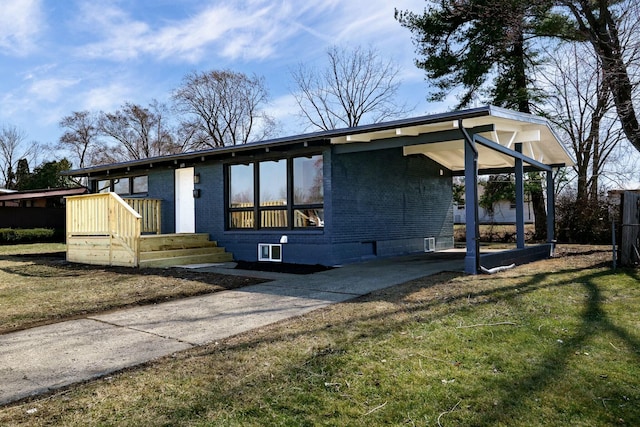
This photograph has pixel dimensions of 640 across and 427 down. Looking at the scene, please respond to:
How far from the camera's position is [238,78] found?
34.1m

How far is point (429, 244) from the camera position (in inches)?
542

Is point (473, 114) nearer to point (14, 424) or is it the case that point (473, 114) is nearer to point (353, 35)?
point (14, 424)

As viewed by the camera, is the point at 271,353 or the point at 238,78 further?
the point at 238,78

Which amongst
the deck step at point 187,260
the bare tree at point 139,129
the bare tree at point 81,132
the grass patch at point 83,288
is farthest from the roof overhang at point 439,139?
the bare tree at point 81,132

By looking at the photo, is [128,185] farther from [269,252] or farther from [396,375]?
[396,375]

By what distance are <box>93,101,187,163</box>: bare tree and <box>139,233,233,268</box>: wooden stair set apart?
2688cm

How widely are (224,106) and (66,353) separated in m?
31.9

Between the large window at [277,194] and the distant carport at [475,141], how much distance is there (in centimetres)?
109

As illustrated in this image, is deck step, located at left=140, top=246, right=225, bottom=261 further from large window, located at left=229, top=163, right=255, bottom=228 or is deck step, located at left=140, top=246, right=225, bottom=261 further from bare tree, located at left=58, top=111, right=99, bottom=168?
bare tree, located at left=58, top=111, right=99, bottom=168

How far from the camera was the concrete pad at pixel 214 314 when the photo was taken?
4.80 metres

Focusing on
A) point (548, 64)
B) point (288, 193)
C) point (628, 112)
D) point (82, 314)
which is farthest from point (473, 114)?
point (548, 64)

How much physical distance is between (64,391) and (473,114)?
6598 millimetres

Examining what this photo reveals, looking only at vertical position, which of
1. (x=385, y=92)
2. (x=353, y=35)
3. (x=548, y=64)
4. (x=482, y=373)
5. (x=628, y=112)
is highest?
(x=353, y=35)

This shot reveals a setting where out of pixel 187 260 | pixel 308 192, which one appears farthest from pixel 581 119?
pixel 187 260
